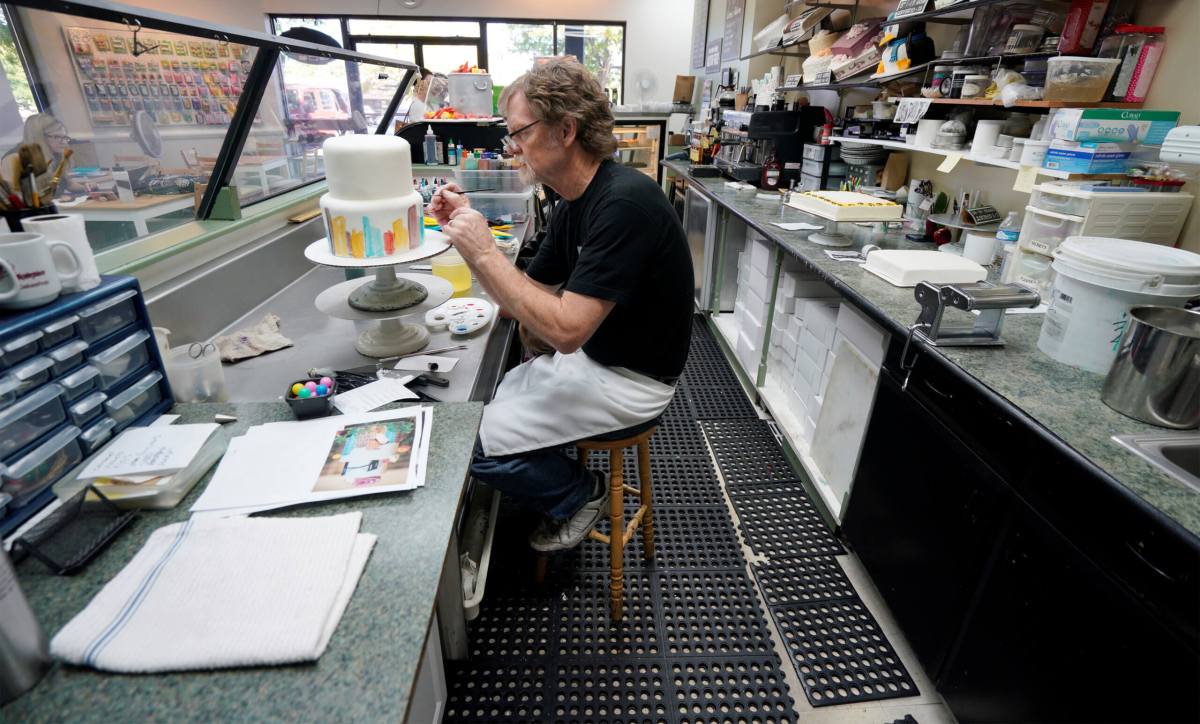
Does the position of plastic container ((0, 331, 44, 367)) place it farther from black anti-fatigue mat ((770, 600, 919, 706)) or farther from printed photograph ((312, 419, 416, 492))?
black anti-fatigue mat ((770, 600, 919, 706))

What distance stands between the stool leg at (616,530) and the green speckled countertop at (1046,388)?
0.90 meters

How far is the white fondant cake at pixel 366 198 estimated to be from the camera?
1310 millimetres

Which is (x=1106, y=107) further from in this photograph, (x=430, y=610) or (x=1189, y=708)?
(x=430, y=610)

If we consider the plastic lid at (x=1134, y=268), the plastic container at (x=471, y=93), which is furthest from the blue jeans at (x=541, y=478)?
the plastic container at (x=471, y=93)

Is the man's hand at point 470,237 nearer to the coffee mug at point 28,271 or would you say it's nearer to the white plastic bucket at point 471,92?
the coffee mug at point 28,271

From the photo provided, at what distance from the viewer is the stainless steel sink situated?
40.7 inches

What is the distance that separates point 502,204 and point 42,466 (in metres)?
2.74

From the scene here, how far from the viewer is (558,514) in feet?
5.34

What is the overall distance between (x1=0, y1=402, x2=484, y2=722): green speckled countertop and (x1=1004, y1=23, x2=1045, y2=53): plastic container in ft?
7.71

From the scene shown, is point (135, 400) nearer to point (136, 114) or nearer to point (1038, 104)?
point (136, 114)

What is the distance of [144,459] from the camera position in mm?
968

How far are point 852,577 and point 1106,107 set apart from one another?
1.71 m

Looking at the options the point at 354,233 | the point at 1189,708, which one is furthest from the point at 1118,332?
the point at 354,233

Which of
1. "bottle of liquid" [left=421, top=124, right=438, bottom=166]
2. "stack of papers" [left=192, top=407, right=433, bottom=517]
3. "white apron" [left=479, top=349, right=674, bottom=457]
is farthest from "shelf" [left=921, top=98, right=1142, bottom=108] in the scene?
"bottle of liquid" [left=421, top=124, right=438, bottom=166]
